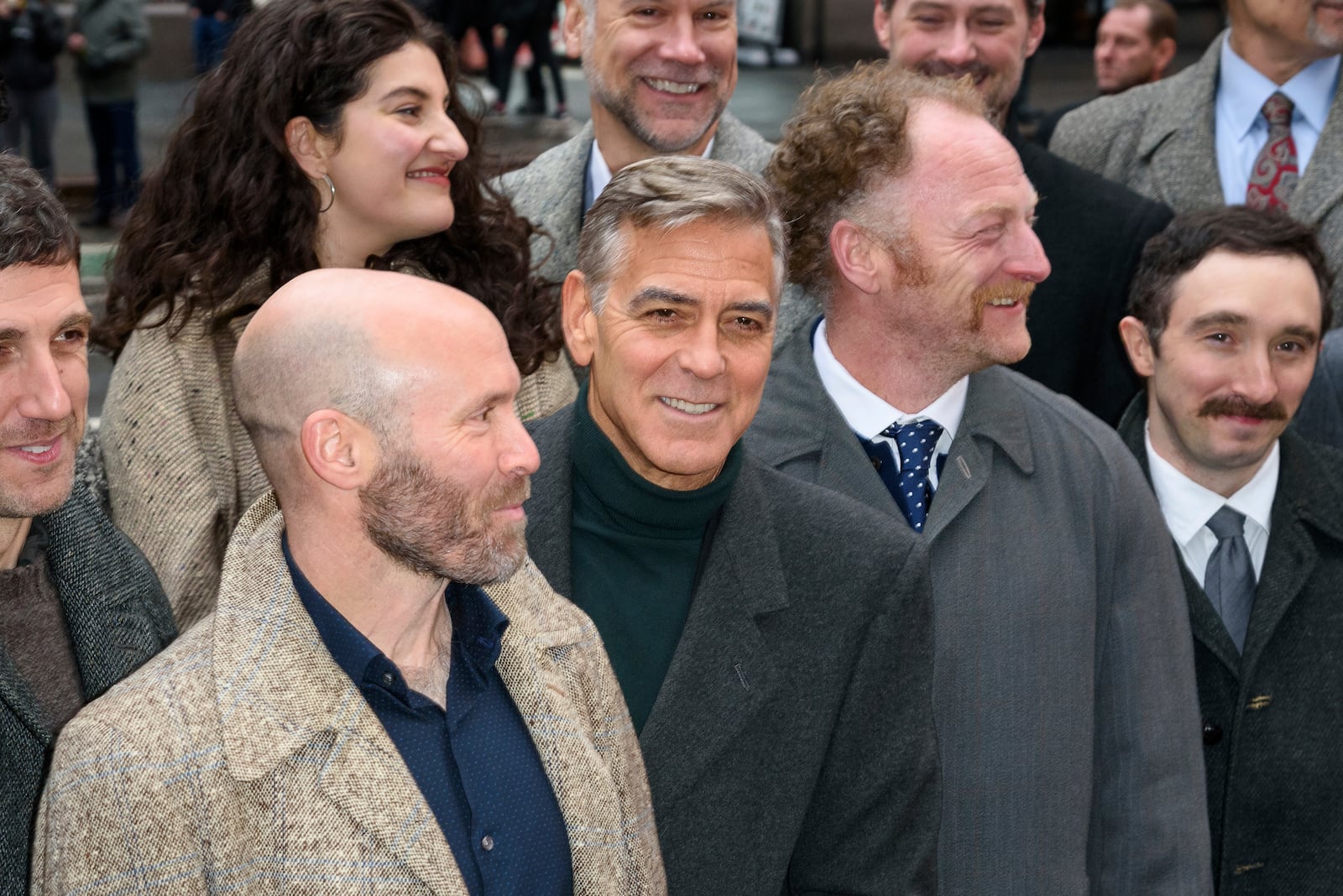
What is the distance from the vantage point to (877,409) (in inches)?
126

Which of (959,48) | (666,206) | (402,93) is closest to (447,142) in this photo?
(402,93)

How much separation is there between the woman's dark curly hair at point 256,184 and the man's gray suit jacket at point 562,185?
371 mm

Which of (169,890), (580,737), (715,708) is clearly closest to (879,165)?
(715,708)

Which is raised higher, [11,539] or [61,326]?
[61,326]

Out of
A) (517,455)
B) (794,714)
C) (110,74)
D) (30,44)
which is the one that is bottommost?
(110,74)

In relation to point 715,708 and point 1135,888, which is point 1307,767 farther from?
point 715,708

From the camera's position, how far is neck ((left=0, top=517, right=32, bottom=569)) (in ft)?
8.92

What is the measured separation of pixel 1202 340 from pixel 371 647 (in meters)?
2.24

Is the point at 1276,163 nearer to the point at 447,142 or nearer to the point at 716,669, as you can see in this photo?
the point at 447,142

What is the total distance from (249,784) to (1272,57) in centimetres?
396

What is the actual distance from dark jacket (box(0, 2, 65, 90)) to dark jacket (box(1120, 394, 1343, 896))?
401 inches

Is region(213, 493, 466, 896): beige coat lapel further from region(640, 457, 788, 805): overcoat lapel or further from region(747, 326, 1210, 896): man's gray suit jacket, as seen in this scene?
region(747, 326, 1210, 896): man's gray suit jacket

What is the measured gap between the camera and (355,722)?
219 cm

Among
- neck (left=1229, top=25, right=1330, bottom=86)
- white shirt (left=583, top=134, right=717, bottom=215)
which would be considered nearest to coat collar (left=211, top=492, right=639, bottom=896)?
white shirt (left=583, top=134, right=717, bottom=215)
